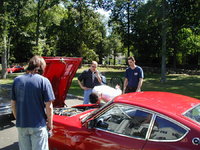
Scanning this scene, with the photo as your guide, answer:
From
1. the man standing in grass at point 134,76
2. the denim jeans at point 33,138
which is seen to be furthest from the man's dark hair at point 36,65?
the man standing in grass at point 134,76

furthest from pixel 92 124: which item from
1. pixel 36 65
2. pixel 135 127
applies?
pixel 36 65

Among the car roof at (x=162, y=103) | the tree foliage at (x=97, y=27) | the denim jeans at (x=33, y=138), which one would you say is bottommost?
the denim jeans at (x=33, y=138)

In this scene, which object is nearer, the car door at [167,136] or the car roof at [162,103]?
the car door at [167,136]

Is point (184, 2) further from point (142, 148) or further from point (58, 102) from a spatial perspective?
point (142, 148)

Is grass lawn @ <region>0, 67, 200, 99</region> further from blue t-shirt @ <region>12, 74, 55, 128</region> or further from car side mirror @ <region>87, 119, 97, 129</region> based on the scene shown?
blue t-shirt @ <region>12, 74, 55, 128</region>

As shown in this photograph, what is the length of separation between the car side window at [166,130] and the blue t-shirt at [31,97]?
4.76 ft

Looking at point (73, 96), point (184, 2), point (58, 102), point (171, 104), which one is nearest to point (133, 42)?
point (184, 2)

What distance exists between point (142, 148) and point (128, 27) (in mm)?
31771

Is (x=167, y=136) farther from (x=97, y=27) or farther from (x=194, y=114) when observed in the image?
(x=97, y=27)

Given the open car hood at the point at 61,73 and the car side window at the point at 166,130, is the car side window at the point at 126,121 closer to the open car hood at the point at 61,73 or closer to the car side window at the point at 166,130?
the car side window at the point at 166,130

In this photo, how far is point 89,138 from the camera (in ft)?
10.2

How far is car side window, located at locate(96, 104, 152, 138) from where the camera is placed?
278 centimetres

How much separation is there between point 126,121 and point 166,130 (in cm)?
66

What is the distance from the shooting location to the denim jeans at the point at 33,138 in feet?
9.17
